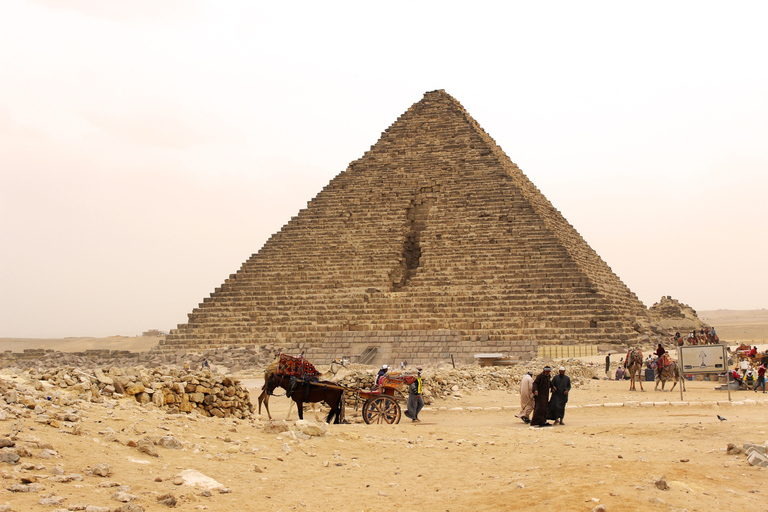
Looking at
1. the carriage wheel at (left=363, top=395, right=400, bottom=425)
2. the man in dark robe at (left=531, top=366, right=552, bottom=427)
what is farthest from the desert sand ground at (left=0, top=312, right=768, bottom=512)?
the carriage wheel at (left=363, top=395, right=400, bottom=425)

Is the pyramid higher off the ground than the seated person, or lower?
higher

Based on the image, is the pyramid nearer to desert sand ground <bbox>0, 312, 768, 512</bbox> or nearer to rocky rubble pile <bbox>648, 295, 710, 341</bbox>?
rocky rubble pile <bbox>648, 295, 710, 341</bbox>

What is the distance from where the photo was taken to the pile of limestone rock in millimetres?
6719

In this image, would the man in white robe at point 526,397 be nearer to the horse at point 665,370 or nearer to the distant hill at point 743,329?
the horse at point 665,370

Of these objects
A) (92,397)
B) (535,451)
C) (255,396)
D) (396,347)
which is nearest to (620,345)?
(396,347)

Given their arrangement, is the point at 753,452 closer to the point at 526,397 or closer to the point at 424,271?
the point at 526,397

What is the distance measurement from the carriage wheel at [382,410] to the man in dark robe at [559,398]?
6.10ft

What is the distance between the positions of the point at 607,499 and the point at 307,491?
1.92 m

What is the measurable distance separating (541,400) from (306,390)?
2.82 metres

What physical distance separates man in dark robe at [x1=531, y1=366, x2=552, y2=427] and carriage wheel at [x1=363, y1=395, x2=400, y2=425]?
1648 millimetres

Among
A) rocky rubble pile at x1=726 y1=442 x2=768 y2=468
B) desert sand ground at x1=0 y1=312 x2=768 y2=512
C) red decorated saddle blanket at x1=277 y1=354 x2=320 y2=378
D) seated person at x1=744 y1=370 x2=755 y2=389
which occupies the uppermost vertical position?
red decorated saddle blanket at x1=277 y1=354 x2=320 y2=378

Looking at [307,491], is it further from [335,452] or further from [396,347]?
[396,347]

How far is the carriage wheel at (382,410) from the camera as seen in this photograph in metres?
9.16

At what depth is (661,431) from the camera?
7988 millimetres
